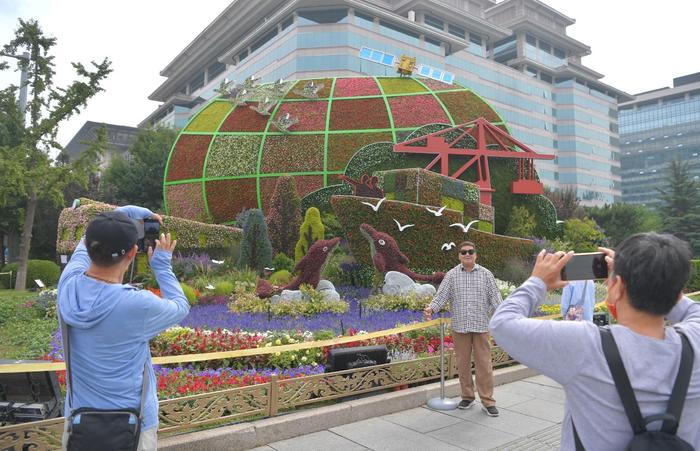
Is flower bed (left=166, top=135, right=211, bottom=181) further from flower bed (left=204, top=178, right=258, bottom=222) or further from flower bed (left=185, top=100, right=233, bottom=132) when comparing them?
flower bed (left=204, top=178, right=258, bottom=222)

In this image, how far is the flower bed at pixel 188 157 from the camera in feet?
77.4

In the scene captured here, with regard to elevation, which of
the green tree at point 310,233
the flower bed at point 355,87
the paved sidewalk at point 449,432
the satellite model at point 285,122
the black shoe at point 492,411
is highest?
the flower bed at point 355,87

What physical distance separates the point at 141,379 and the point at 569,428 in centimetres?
190

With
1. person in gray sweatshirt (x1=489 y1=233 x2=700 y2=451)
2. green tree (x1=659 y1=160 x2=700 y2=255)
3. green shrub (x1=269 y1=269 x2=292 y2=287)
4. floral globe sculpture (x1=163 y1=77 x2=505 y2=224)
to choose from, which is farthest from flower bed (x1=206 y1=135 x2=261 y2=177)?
green tree (x1=659 y1=160 x2=700 y2=255)

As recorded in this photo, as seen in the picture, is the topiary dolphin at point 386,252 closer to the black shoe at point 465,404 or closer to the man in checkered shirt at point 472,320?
the man in checkered shirt at point 472,320

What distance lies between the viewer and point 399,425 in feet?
16.9

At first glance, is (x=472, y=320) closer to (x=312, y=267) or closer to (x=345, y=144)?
(x=312, y=267)

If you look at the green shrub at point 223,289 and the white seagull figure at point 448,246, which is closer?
the green shrub at point 223,289

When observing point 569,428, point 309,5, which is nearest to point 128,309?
point 569,428

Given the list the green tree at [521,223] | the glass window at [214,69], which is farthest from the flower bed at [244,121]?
the glass window at [214,69]

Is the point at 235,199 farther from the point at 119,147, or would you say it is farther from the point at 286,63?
the point at 119,147

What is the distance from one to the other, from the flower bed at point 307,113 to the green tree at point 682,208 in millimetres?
25605

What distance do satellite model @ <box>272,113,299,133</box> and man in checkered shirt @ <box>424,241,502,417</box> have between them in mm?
17729

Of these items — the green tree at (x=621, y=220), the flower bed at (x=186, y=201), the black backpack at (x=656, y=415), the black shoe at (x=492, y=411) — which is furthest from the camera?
the green tree at (x=621, y=220)
